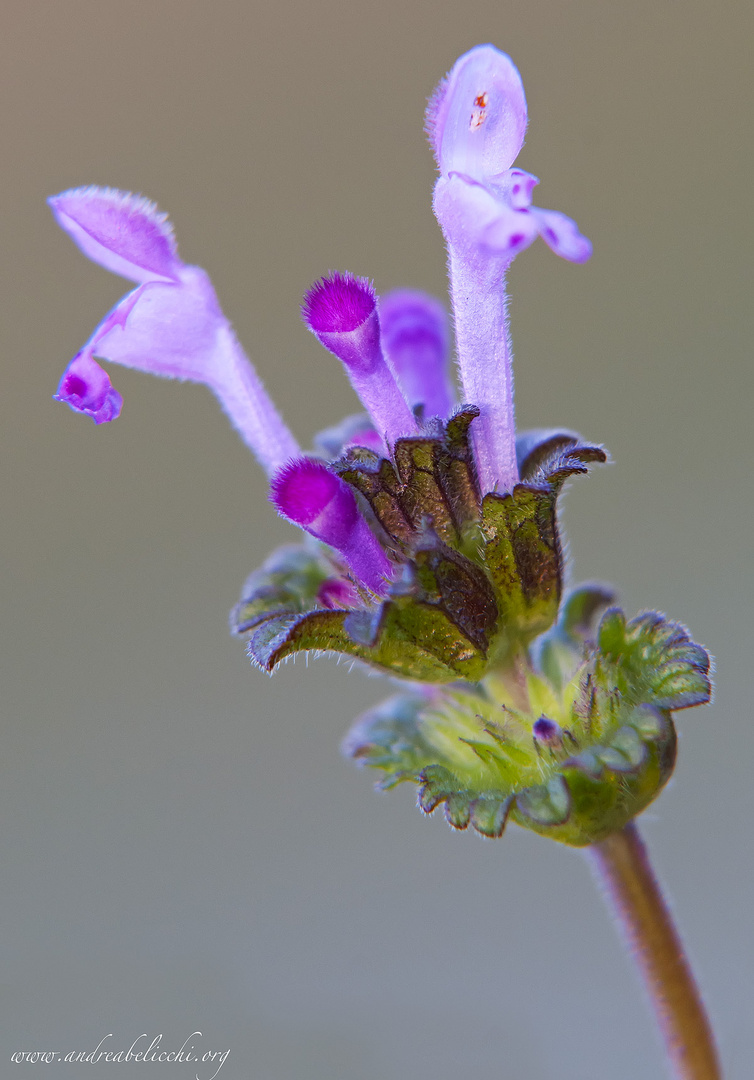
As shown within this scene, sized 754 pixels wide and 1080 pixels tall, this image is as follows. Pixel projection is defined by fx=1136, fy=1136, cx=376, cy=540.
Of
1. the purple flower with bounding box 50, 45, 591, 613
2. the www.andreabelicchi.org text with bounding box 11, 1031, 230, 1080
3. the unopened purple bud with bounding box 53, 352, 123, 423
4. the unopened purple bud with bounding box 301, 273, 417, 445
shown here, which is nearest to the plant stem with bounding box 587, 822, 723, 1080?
the purple flower with bounding box 50, 45, 591, 613

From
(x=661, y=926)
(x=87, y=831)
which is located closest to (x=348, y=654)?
(x=661, y=926)

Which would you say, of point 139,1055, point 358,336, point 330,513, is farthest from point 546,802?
point 139,1055

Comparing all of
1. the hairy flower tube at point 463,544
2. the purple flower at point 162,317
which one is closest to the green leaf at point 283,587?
the hairy flower tube at point 463,544

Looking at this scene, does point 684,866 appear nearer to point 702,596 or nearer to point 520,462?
point 702,596

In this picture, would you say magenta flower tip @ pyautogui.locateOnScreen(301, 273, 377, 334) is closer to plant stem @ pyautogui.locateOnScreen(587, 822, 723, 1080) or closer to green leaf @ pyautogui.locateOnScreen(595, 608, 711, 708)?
green leaf @ pyautogui.locateOnScreen(595, 608, 711, 708)

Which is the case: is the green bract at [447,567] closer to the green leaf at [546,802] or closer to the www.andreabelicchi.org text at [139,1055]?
the green leaf at [546,802]

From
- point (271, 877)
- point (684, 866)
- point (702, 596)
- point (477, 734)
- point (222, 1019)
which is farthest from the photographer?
point (702, 596)

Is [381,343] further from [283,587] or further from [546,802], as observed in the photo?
[546,802]
